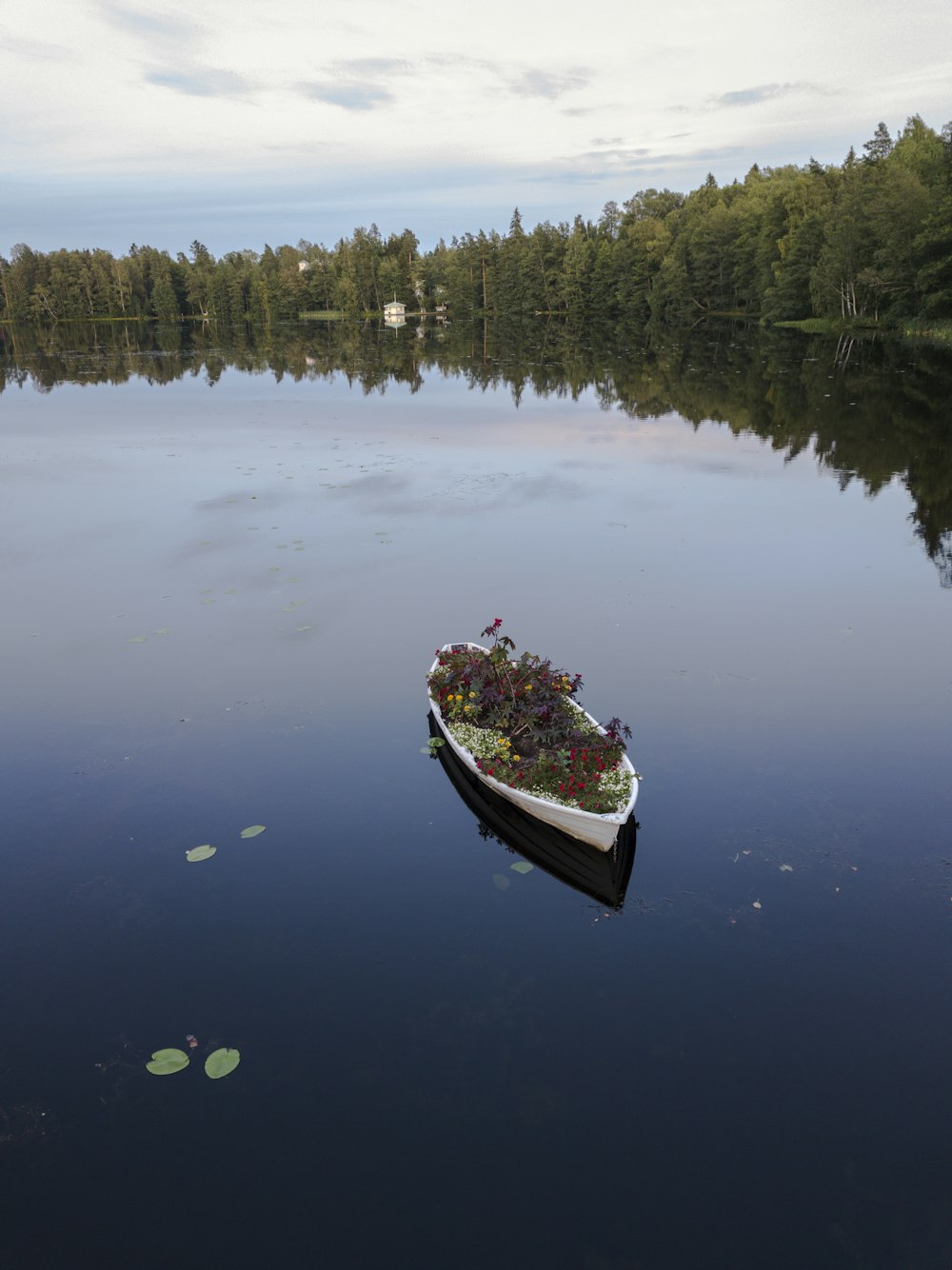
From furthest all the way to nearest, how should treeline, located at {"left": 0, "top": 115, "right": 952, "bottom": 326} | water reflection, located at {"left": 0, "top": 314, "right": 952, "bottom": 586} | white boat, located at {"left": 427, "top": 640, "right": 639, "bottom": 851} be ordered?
treeline, located at {"left": 0, "top": 115, "right": 952, "bottom": 326}
water reflection, located at {"left": 0, "top": 314, "right": 952, "bottom": 586}
white boat, located at {"left": 427, "top": 640, "right": 639, "bottom": 851}

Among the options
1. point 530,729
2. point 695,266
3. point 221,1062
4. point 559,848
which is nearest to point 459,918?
point 559,848

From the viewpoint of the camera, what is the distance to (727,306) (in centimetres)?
12925

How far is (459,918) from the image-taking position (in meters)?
10.5

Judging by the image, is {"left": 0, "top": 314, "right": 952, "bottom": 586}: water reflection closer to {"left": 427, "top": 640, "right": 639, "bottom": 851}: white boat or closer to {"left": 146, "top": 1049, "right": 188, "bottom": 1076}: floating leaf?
{"left": 427, "top": 640, "right": 639, "bottom": 851}: white boat

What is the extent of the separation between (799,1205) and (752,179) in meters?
185

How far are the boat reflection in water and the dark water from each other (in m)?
0.19

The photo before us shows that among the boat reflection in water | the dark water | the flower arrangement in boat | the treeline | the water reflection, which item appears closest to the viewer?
the dark water

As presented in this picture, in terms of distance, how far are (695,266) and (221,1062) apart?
13458 cm

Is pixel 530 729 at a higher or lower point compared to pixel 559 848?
higher

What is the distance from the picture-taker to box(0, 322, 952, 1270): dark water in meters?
7.27

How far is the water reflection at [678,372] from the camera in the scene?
36.7 m

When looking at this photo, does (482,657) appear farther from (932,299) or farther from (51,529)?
(932,299)

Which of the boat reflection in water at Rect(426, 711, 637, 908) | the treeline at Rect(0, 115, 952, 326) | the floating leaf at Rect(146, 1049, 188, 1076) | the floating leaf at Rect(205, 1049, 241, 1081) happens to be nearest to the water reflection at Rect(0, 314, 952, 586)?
the treeline at Rect(0, 115, 952, 326)

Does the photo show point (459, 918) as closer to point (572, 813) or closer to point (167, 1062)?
point (572, 813)
